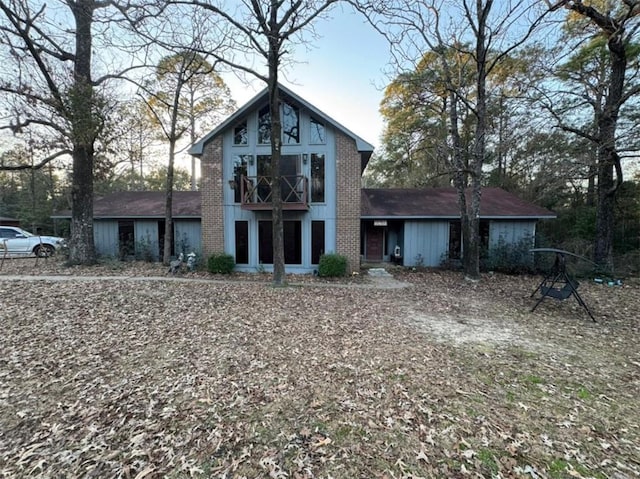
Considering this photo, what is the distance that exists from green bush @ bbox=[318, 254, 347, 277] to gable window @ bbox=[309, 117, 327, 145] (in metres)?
4.45

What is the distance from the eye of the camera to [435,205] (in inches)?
547

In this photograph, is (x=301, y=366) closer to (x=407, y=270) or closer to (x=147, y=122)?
(x=407, y=270)

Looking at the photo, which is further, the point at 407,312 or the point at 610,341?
the point at 407,312

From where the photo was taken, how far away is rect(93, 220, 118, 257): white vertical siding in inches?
562

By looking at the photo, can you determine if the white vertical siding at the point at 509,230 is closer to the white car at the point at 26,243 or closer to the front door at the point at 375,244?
the front door at the point at 375,244

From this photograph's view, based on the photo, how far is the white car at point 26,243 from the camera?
1402 cm

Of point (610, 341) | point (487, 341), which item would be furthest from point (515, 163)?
point (487, 341)

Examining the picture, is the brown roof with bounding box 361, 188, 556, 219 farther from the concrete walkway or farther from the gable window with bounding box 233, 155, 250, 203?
the gable window with bounding box 233, 155, 250, 203

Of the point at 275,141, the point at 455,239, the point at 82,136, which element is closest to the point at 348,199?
the point at 275,141

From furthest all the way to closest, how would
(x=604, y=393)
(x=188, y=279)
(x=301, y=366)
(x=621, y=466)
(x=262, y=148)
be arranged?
1. (x=262, y=148)
2. (x=188, y=279)
3. (x=301, y=366)
4. (x=604, y=393)
5. (x=621, y=466)

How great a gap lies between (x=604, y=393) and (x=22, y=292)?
1159 cm

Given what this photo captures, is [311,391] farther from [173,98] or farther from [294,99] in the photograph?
[173,98]

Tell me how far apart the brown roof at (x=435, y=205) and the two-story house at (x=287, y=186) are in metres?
2.37

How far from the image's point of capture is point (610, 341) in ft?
16.9
